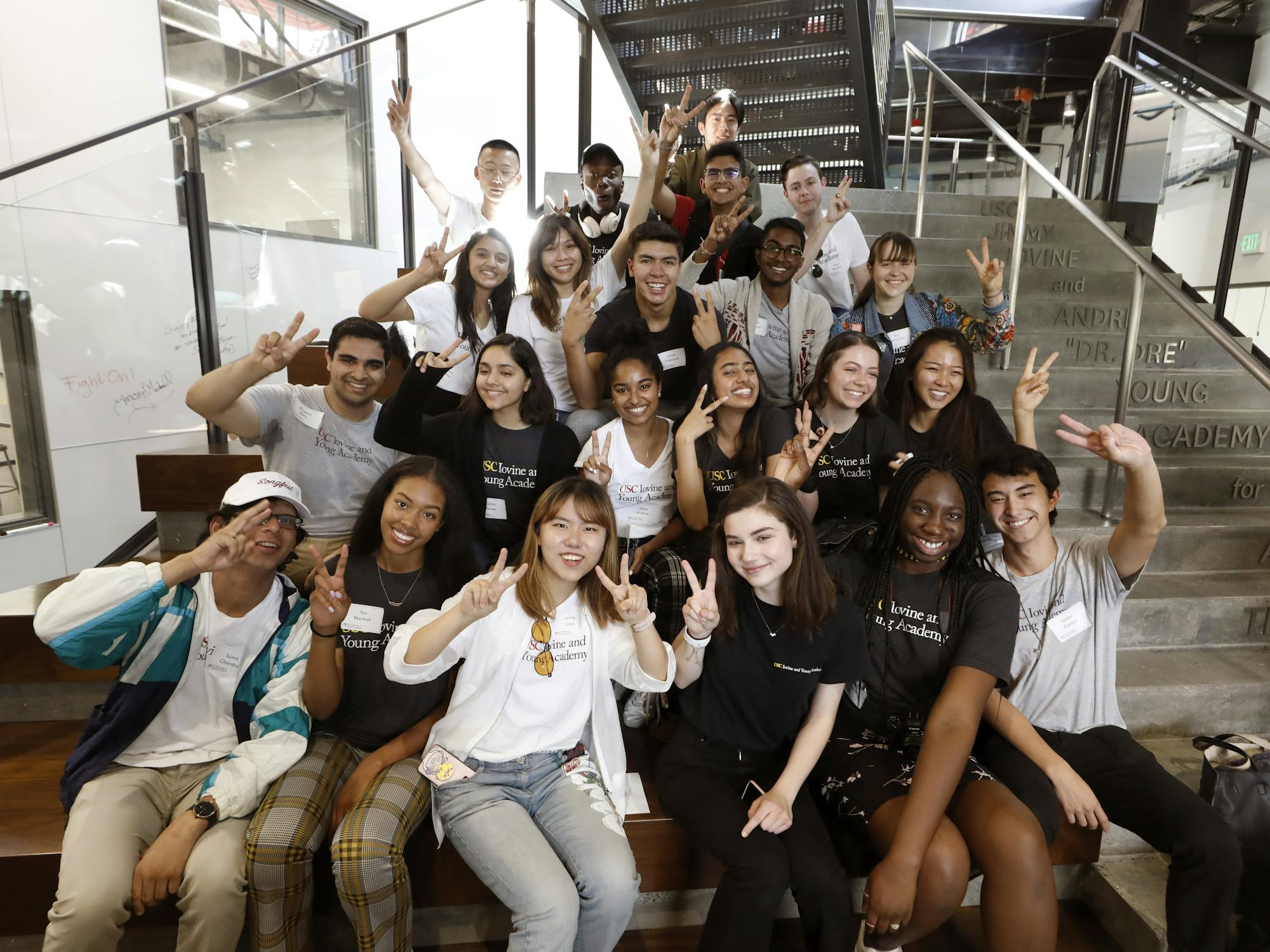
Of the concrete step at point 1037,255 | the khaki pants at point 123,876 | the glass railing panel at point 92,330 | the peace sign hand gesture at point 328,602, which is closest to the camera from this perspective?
the khaki pants at point 123,876

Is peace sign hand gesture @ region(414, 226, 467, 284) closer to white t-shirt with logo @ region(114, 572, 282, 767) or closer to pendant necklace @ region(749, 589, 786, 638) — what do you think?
white t-shirt with logo @ region(114, 572, 282, 767)

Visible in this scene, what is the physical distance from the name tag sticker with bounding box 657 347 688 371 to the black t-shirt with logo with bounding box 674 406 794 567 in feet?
1.47

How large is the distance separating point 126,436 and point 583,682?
2.98 metres

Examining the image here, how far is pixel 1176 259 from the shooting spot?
4027mm

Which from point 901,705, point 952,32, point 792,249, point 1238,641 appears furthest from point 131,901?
point 952,32

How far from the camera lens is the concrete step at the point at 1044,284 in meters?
3.86

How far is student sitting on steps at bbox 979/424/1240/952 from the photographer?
156cm

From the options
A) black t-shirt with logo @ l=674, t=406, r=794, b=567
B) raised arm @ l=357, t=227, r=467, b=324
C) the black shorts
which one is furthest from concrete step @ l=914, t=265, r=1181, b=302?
the black shorts

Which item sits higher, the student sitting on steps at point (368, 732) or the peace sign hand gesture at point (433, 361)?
the peace sign hand gesture at point (433, 361)

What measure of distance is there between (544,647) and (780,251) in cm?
175

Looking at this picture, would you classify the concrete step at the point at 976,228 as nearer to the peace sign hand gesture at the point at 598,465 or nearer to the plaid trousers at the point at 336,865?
the peace sign hand gesture at the point at 598,465

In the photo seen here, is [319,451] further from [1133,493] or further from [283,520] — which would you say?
[1133,493]

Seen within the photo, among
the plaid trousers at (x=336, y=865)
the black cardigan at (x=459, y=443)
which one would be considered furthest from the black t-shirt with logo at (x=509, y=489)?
the plaid trousers at (x=336, y=865)

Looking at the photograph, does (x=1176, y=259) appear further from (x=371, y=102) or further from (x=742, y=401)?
(x=371, y=102)
